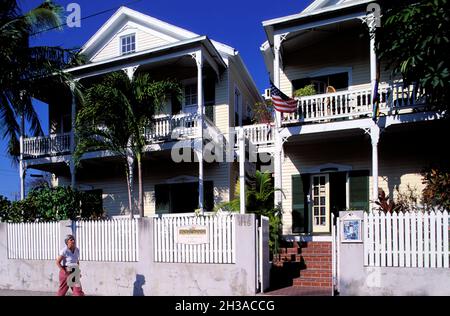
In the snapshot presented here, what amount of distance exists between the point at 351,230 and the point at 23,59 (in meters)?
11.3

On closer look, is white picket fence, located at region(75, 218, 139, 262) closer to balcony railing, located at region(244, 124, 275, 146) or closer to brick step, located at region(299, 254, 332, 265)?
brick step, located at region(299, 254, 332, 265)

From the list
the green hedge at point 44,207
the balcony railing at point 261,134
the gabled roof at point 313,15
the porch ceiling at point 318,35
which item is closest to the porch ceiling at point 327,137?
the balcony railing at point 261,134

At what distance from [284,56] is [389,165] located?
5.23 meters

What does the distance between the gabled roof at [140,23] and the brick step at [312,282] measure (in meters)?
9.31

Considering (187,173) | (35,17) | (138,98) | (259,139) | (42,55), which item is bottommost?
(187,173)

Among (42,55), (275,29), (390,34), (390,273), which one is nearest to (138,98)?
(42,55)

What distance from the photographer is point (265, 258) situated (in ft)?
30.6

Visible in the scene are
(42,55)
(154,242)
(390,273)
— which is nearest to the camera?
(390,273)

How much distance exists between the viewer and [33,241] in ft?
37.4

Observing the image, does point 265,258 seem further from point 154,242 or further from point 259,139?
point 259,139

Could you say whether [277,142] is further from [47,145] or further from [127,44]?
[47,145]

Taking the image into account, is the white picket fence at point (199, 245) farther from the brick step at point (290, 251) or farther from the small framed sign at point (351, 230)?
the brick step at point (290, 251)

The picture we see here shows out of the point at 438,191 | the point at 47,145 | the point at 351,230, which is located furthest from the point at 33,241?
the point at 438,191

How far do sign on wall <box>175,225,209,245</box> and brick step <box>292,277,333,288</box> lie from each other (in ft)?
8.10
